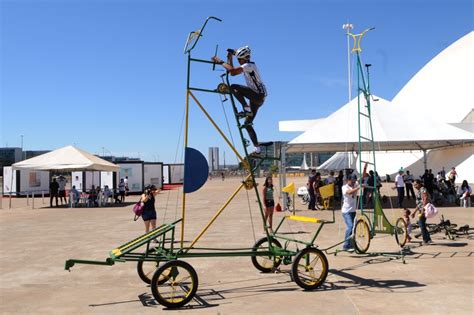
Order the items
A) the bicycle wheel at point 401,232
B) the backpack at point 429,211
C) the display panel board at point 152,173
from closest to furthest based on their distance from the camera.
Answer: the bicycle wheel at point 401,232 → the backpack at point 429,211 → the display panel board at point 152,173

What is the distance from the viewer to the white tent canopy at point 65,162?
22156 mm

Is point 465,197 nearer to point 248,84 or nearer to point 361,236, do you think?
point 361,236

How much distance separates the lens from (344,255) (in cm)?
933

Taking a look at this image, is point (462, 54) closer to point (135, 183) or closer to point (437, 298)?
point (135, 183)

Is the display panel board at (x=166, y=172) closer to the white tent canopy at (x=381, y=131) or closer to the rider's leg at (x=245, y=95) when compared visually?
the white tent canopy at (x=381, y=131)

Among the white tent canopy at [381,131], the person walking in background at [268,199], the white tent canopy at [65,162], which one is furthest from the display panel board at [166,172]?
the person walking in background at [268,199]

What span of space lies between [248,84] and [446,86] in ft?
138

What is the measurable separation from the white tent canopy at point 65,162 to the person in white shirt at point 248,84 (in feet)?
56.9

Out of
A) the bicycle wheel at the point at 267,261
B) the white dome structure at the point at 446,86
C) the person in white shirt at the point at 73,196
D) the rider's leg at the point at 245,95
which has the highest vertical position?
the white dome structure at the point at 446,86

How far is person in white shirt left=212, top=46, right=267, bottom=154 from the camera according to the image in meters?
6.57

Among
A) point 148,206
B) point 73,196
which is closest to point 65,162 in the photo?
point 73,196

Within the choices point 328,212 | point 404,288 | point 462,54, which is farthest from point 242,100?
point 462,54

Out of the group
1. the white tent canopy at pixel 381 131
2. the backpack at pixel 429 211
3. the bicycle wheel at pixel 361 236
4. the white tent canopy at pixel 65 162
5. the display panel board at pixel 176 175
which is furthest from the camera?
the display panel board at pixel 176 175

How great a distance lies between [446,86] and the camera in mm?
42344
